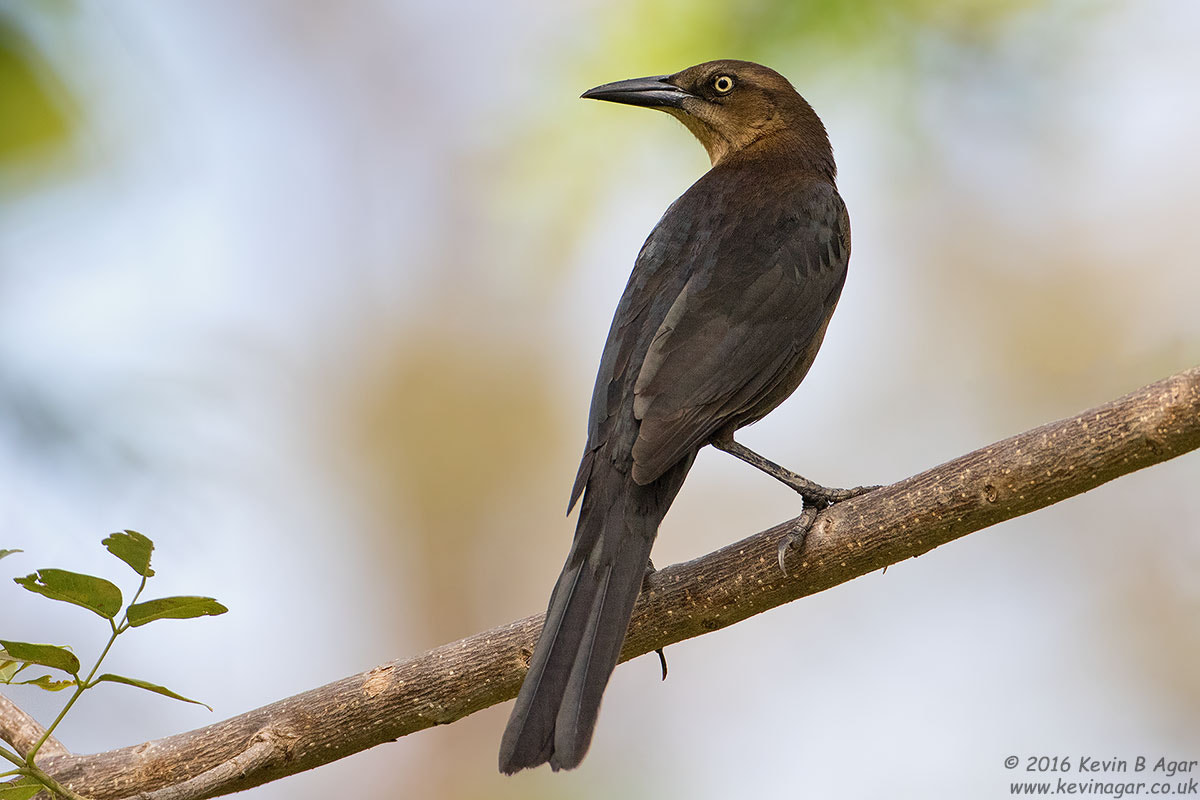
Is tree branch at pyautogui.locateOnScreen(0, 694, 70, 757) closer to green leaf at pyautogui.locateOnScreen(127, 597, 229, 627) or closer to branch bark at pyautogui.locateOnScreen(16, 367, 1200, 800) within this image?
branch bark at pyautogui.locateOnScreen(16, 367, 1200, 800)

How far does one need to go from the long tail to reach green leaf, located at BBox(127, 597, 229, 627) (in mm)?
814

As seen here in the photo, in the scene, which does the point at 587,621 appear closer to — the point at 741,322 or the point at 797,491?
the point at 797,491

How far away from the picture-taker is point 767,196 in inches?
171

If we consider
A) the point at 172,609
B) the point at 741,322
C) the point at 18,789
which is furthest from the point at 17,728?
the point at 741,322

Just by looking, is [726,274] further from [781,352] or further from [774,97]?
[774,97]

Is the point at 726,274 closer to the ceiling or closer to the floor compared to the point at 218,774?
closer to the ceiling

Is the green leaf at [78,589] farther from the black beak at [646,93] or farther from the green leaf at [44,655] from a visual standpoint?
the black beak at [646,93]

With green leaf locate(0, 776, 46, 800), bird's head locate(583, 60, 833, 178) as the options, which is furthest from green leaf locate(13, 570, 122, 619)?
bird's head locate(583, 60, 833, 178)

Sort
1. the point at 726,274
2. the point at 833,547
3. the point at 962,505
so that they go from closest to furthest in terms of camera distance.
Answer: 1. the point at 962,505
2. the point at 833,547
3. the point at 726,274

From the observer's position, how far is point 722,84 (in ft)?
16.7

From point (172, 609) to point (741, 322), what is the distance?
→ 2.02 m

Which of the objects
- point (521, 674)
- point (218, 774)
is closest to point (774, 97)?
point (521, 674)

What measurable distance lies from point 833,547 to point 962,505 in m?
0.36

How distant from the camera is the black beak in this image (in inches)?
199
